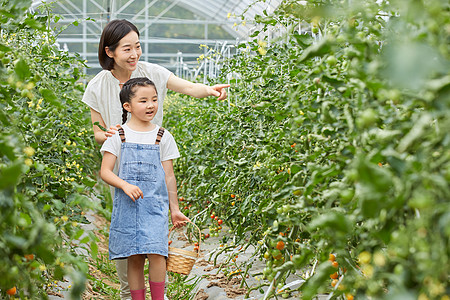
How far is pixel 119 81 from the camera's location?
8.96ft

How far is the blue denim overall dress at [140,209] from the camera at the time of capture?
2.38m

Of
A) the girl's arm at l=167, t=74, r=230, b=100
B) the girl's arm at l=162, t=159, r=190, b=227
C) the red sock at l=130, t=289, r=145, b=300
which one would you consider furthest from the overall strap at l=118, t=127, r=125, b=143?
the red sock at l=130, t=289, r=145, b=300

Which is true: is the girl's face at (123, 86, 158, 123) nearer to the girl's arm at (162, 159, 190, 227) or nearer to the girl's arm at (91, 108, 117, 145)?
the girl's arm at (91, 108, 117, 145)

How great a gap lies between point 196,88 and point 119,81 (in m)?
0.38

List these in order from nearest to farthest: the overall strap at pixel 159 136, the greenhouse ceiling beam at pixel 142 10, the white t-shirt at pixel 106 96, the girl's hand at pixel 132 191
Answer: the girl's hand at pixel 132 191, the overall strap at pixel 159 136, the white t-shirt at pixel 106 96, the greenhouse ceiling beam at pixel 142 10

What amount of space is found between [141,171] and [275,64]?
2.54 feet

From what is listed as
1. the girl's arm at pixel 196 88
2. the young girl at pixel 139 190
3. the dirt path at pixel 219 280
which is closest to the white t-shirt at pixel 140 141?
the young girl at pixel 139 190

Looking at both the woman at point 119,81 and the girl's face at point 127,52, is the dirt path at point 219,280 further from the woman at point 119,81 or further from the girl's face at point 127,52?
the girl's face at point 127,52

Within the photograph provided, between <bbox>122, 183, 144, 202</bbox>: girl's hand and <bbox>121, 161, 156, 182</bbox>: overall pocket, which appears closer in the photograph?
<bbox>122, 183, 144, 202</bbox>: girl's hand

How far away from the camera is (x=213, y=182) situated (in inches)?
136

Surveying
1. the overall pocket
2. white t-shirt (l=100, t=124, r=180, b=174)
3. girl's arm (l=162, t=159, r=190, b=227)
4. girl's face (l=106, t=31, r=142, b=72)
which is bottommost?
girl's arm (l=162, t=159, r=190, b=227)

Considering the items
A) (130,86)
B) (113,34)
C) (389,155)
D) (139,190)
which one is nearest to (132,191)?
(139,190)

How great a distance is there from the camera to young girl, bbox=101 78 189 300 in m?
2.38

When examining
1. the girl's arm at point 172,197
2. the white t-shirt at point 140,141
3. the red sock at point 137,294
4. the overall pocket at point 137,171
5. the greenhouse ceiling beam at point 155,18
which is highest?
the greenhouse ceiling beam at point 155,18
